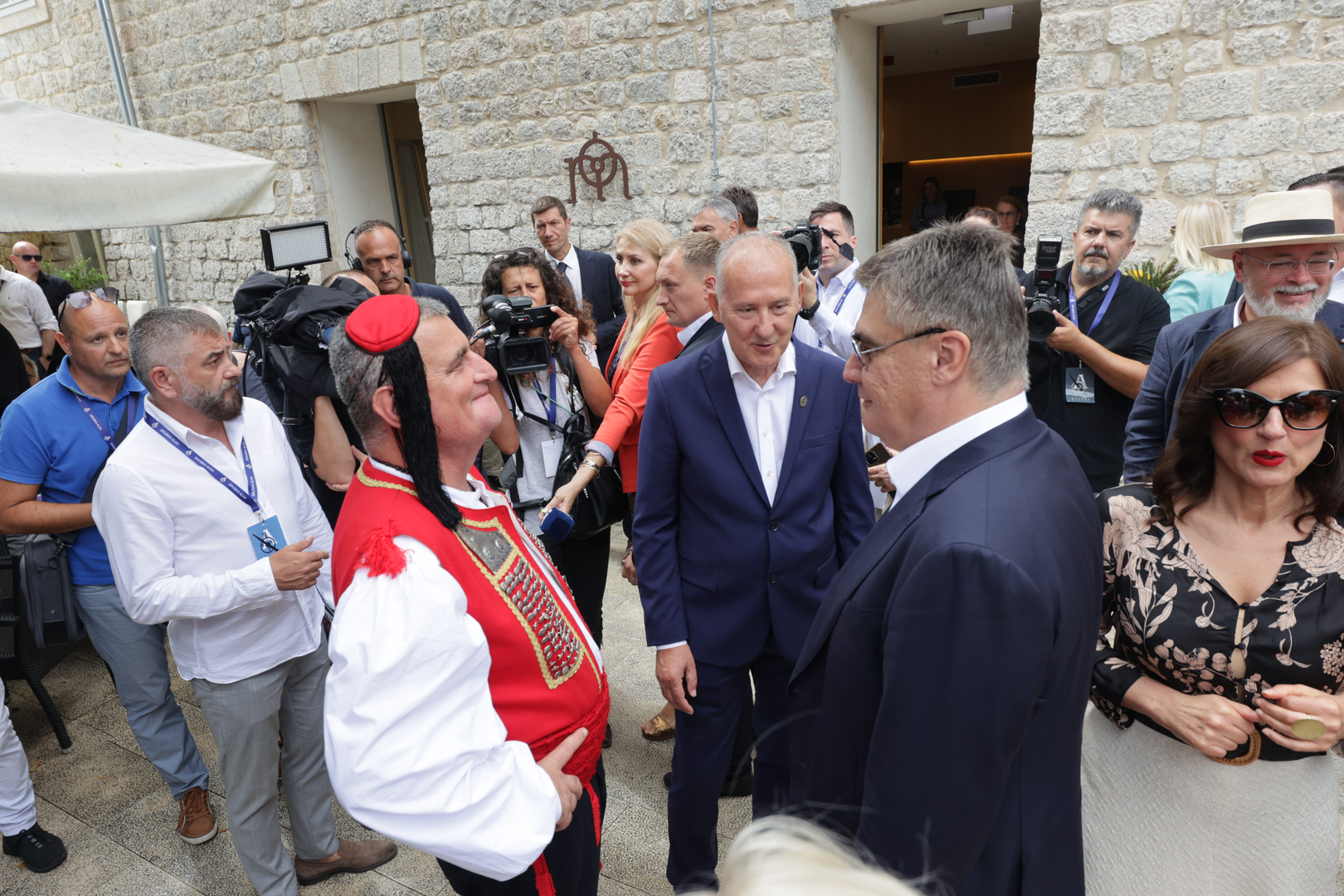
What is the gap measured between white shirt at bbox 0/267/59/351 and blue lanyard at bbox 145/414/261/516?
212 inches

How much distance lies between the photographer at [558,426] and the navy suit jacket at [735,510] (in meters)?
0.82

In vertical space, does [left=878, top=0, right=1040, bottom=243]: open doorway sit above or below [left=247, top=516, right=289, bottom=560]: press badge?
above

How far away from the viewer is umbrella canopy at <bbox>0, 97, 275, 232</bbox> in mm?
3352

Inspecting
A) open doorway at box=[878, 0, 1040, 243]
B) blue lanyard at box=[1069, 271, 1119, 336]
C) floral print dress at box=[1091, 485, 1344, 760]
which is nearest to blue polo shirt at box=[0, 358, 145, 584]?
floral print dress at box=[1091, 485, 1344, 760]

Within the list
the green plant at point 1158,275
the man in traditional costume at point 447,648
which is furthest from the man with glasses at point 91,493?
the green plant at point 1158,275

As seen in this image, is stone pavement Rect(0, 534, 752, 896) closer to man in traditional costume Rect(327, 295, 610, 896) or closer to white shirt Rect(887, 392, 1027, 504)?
man in traditional costume Rect(327, 295, 610, 896)

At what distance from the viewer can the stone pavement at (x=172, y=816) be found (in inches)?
105

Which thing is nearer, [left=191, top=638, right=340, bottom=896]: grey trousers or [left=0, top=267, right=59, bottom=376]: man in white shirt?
[left=191, top=638, right=340, bottom=896]: grey trousers

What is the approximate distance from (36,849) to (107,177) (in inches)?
111

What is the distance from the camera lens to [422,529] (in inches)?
54.3

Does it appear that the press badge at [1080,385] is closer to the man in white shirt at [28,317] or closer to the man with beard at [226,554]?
the man with beard at [226,554]

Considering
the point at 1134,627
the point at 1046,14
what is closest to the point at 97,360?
the point at 1134,627

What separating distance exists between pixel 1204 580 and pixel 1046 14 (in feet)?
15.1

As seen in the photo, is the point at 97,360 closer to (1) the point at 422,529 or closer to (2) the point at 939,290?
(1) the point at 422,529
